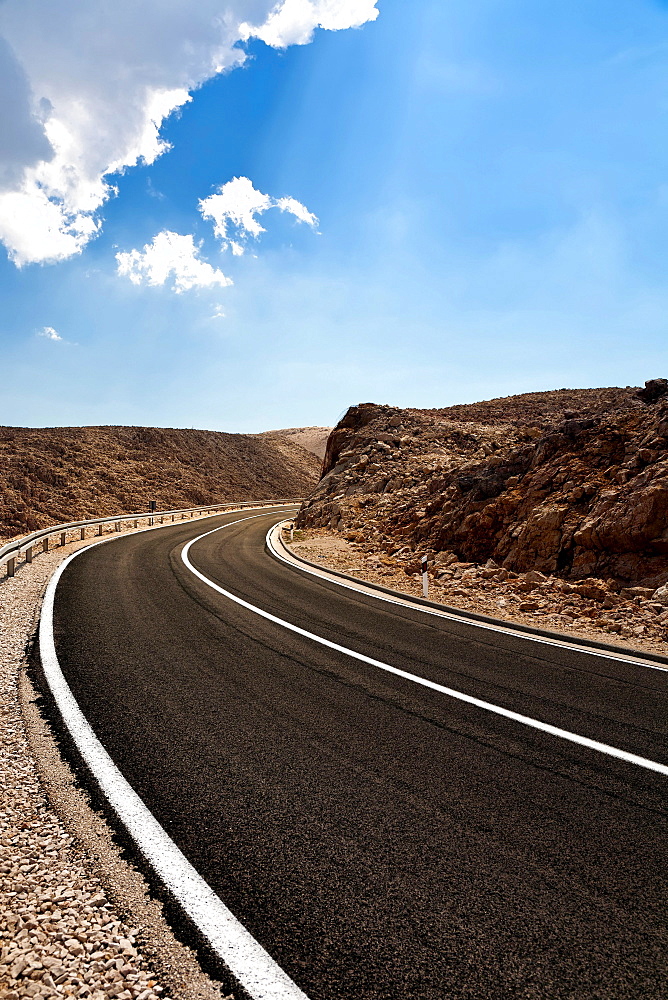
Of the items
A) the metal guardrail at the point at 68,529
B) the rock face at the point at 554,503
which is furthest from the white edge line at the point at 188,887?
the metal guardrail at the point at 68,529

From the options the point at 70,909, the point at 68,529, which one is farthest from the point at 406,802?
the point at 68,529

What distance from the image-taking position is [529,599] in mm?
12125

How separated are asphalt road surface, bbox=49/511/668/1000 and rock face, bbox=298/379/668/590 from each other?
4.68m

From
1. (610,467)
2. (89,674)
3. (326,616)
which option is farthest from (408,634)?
(610,467)

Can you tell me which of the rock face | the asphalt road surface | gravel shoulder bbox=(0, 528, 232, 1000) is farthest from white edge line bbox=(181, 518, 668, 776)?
the rock face

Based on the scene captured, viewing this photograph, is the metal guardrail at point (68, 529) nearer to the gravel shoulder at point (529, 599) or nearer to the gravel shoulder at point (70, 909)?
the gravel shoulder at point (529, 599)

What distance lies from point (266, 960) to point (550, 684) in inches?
204

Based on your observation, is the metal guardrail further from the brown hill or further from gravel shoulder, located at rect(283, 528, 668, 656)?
the brown hill

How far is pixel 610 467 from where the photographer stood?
46.7ft

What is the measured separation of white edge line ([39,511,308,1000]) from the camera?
7.98 feet

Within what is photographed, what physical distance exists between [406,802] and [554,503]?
11.9m

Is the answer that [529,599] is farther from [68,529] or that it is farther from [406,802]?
[68,529]

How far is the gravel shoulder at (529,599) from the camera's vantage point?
9797 millimetres

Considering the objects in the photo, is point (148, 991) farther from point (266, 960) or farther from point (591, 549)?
point (591, 549)
